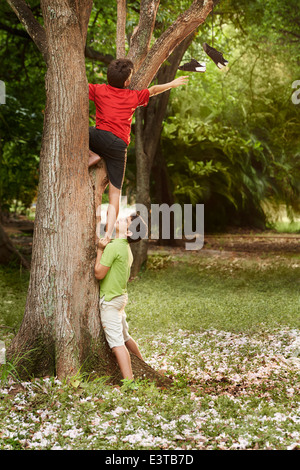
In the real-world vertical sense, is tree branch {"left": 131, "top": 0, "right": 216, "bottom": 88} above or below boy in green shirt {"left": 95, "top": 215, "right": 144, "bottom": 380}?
above

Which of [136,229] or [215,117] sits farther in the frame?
[215,117]

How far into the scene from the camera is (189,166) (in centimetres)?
1638

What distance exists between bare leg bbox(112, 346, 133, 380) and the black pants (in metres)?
1.47

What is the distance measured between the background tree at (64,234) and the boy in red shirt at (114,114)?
15 cm

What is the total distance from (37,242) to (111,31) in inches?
343

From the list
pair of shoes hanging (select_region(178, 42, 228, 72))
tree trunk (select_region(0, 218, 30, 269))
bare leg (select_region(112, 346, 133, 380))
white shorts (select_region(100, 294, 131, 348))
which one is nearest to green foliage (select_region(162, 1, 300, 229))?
tree trunk (select_region(0, 218, 30, 269))

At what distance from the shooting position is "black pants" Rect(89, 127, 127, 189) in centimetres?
505

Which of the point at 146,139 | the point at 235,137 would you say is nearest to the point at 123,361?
the point at 146,139

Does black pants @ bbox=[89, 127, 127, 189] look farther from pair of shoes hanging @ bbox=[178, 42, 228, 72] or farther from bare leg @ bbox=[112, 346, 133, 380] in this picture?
bare leg @ bbox=[112, 346, 133, 380]

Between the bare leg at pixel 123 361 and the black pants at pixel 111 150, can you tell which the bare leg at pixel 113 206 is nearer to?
the black pants at pixel 111 150

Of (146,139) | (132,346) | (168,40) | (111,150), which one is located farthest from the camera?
(146,139)

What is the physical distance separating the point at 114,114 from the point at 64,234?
46.0 inches

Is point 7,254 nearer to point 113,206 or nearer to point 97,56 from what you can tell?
point 97,56

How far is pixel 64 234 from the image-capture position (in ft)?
16.1
